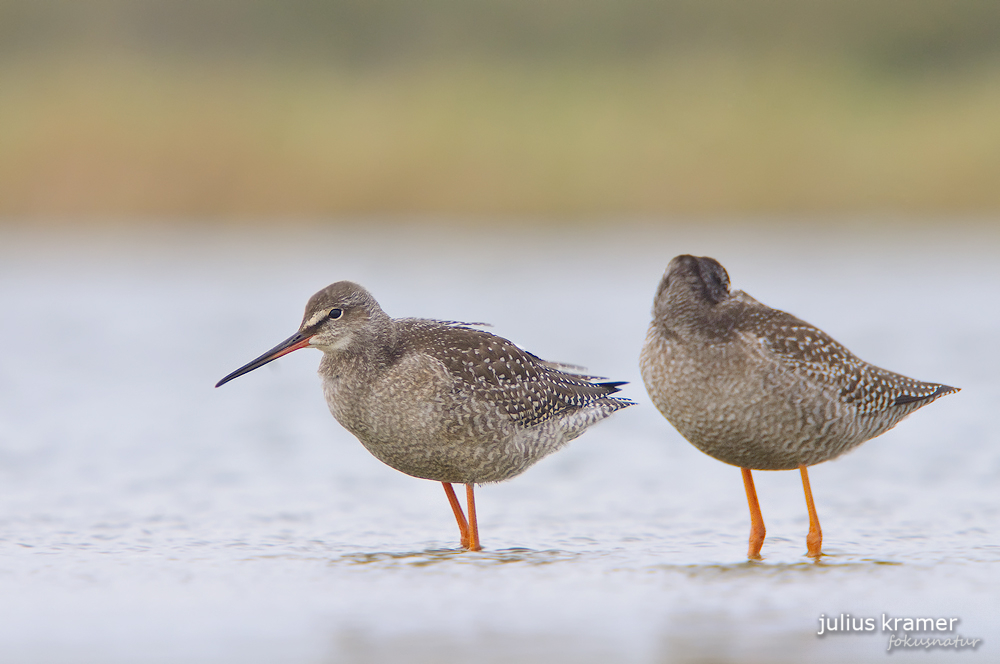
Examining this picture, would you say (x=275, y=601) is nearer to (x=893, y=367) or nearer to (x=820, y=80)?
(x=893, y=367)

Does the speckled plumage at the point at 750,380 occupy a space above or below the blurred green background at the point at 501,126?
below

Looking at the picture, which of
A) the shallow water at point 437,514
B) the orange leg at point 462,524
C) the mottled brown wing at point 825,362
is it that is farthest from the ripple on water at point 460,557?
the mottled brown wing at point 825,362

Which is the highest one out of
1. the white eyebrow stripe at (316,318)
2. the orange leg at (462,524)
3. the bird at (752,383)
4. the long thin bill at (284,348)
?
the white eyebrow stripe at (316,318)

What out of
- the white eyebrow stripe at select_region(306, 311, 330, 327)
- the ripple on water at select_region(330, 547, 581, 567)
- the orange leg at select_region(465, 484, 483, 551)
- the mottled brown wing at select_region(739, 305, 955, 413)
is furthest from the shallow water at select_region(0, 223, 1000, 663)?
the white eyebrow stripe at select_region(306, 311, 330, 327)

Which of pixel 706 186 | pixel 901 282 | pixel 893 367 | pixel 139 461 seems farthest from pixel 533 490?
pixel 706 186

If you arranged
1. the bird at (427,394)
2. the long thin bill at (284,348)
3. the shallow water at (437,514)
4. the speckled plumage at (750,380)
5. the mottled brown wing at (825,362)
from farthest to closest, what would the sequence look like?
the long thin bill at (284,348) < the bird at (427,394) < the mottled brown wing at (825,362) < the speckled plumage at (750,380) < the shallow water at (437,514)

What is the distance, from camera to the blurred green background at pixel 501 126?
66.1 feet

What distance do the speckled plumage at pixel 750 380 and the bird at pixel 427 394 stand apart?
2.75 feet

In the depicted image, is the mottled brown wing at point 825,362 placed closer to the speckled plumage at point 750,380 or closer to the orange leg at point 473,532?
the speckled plumage at point 750,380

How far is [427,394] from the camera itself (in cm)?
663

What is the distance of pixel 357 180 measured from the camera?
20500 millimetres

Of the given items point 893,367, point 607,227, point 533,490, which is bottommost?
point 533,490

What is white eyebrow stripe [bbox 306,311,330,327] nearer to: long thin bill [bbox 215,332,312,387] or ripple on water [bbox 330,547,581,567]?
long thin bill [bbox 215,332,312,387]

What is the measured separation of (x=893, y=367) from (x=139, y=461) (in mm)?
6465
